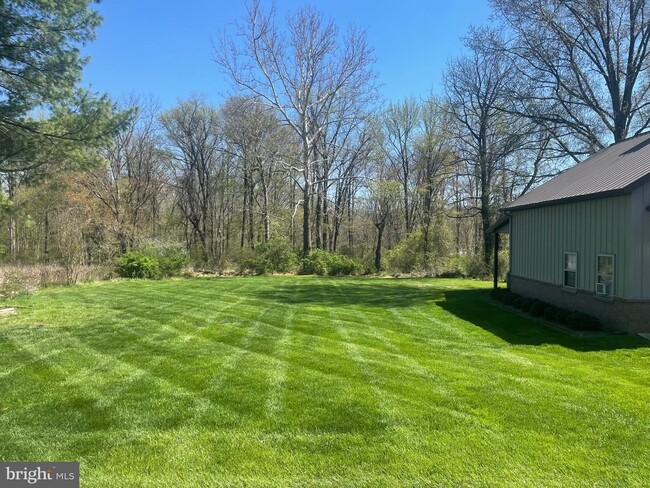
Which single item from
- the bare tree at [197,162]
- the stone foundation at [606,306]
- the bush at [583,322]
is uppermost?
the bare tree at [197,162]

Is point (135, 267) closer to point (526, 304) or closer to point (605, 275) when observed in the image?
point (526, 304)

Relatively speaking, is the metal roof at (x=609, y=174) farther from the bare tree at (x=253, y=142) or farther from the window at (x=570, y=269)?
the bare tree at (x=253, y=142)

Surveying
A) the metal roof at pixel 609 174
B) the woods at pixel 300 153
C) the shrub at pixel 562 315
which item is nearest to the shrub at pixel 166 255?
the woods at pixel 300 153

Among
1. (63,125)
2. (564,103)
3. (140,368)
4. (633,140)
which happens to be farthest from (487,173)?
(140,368)

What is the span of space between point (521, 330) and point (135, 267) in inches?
743

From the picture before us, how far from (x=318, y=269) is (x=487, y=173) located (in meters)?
12.0

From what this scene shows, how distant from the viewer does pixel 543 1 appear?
17797 millimetres

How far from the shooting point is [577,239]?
33.7ft

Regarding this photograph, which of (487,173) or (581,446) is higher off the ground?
(487,173)

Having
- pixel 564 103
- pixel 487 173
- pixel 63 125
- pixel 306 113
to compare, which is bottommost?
pixel 63 125

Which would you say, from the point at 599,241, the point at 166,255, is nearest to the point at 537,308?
the point at 599,241

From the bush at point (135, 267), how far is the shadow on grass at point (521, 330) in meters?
15.1

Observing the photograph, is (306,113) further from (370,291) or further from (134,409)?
(134,409)

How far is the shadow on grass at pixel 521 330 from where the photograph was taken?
7867 millimetres
